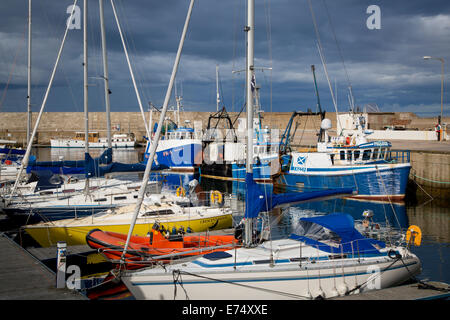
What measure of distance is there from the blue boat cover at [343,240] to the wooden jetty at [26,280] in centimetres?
640

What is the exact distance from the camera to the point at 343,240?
10789mm

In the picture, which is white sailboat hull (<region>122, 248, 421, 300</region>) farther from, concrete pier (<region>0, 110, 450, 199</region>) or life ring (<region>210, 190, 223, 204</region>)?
concrete pier (<region>0, 110, 450, 199</region>)

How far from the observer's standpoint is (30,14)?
26.3 metres

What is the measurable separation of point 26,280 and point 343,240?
322 inches

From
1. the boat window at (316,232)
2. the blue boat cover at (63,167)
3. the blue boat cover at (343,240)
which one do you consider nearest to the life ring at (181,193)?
the blue boat cover at (63,167)

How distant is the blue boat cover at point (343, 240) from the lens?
34.8 ft

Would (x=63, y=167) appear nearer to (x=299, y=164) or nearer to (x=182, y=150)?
(x=299, y=164)

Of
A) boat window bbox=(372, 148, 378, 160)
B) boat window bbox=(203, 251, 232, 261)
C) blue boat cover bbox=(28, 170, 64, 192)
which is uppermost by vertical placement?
boat window bbox=(372, 148, 378, 160)

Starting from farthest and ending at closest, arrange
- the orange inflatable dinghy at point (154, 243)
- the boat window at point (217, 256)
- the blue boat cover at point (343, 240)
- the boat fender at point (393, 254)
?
the orange inflatable dinghy at point (154, 243)
the boat fender at point (393, 254)
the blue boat cover at point (343, 240)
the boat window at point (217, 256)

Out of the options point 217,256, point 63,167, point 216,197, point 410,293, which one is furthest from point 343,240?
point 63,167

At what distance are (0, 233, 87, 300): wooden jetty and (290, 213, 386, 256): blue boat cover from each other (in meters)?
6.40

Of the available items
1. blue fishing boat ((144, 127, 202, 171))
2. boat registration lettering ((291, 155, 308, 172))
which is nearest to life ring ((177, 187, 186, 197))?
boat registration lettering ((291, 155, 308, 172))

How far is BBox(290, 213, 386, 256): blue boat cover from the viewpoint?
34.8 ft

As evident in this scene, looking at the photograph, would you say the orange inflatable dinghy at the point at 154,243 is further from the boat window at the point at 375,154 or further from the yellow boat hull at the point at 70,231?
the boat window at the point at 375,154
